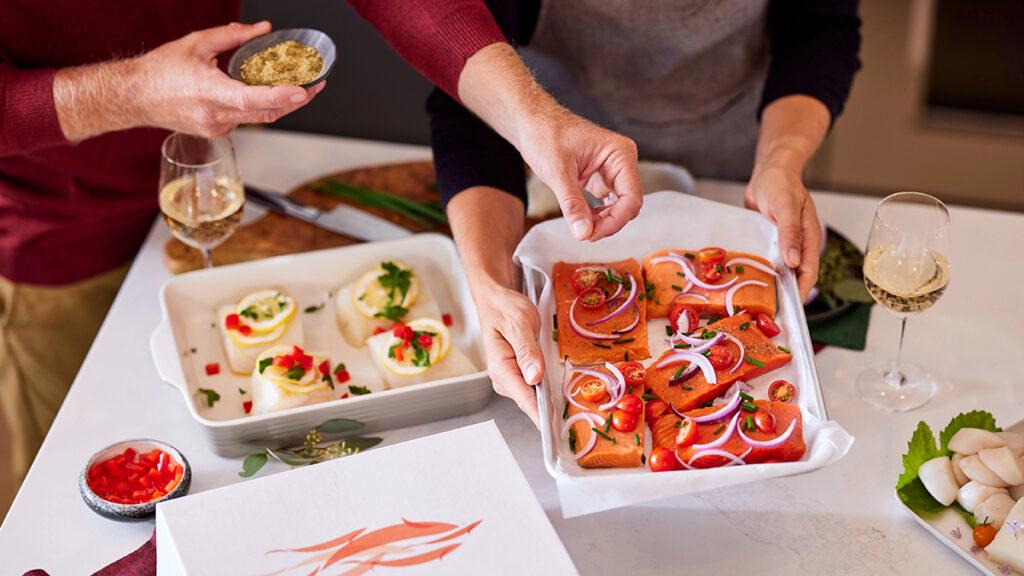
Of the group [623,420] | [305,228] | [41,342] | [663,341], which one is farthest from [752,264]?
[41,342]

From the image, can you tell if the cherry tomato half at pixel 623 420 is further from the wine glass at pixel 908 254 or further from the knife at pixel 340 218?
the knife at pixel 340 218

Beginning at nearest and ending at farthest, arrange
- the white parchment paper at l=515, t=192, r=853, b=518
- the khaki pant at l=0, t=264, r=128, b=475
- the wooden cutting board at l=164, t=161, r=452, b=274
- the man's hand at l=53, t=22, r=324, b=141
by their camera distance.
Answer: the white parchment paper at l=515, t=192, r=853, b=518, the man's hand at l=53, t=22, r=324, b=141, the wooden cutting board at l=164, t=161, r=452, b=274, the khaki pant at l=0, t=264, r=128, b=475

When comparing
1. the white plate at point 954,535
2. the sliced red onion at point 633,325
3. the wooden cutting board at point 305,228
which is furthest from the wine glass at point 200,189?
the white plate at point 954,535

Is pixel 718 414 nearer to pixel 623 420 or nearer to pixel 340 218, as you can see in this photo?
pixel 623 420

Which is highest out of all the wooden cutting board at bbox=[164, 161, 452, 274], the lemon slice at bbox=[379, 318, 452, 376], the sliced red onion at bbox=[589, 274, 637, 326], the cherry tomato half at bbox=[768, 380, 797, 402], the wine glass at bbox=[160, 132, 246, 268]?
the wine glass at bbox=[160, 132, 246, 268]

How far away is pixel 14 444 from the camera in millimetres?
2355

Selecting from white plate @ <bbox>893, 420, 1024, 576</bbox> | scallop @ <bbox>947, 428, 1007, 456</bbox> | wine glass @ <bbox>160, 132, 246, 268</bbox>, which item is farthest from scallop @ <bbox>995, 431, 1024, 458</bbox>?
wine glass @ <bbox>160, 132, 246, 268</bbox>

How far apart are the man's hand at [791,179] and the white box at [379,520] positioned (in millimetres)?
656

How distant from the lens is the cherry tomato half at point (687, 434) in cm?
142

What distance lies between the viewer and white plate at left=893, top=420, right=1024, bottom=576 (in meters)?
1.38

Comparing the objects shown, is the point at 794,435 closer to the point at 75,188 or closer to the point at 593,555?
the point at 593,555

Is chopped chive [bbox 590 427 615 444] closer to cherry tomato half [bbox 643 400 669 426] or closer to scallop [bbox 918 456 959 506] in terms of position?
cherry tomato half [bbox 643 400 669 426]

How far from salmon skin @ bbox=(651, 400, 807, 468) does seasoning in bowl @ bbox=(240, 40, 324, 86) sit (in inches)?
29.1

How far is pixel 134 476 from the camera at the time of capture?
5.05 ft
